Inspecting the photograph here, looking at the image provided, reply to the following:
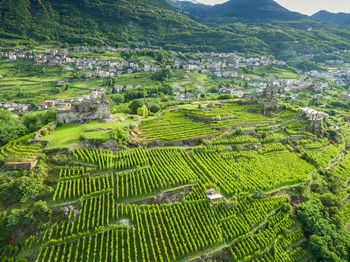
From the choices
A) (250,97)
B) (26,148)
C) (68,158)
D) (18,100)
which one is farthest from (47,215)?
(18,100)

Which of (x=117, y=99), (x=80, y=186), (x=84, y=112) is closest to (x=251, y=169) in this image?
(x=80, y=186)

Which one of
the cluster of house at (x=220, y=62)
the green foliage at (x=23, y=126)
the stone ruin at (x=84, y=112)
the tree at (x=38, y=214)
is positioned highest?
the cluster of house at (x=220, y=62)

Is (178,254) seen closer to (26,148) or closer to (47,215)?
(47,215)

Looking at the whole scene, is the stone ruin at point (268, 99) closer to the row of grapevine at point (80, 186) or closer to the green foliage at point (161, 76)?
the row of grapevine at point (80, 186)

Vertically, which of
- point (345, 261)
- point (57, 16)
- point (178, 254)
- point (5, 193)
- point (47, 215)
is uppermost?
point (57, 16)

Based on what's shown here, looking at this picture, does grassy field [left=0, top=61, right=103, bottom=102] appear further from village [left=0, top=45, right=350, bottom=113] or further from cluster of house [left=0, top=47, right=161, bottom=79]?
cluster of house [left=0, top=47, right=161, bottom=79]

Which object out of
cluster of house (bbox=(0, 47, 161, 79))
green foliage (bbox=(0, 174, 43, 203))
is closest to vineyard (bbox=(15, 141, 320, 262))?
green foliage (bbox=(0, 174, 43, 203))

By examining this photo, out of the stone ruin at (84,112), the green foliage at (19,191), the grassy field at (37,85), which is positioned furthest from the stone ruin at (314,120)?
the grassy field at (37,85)
